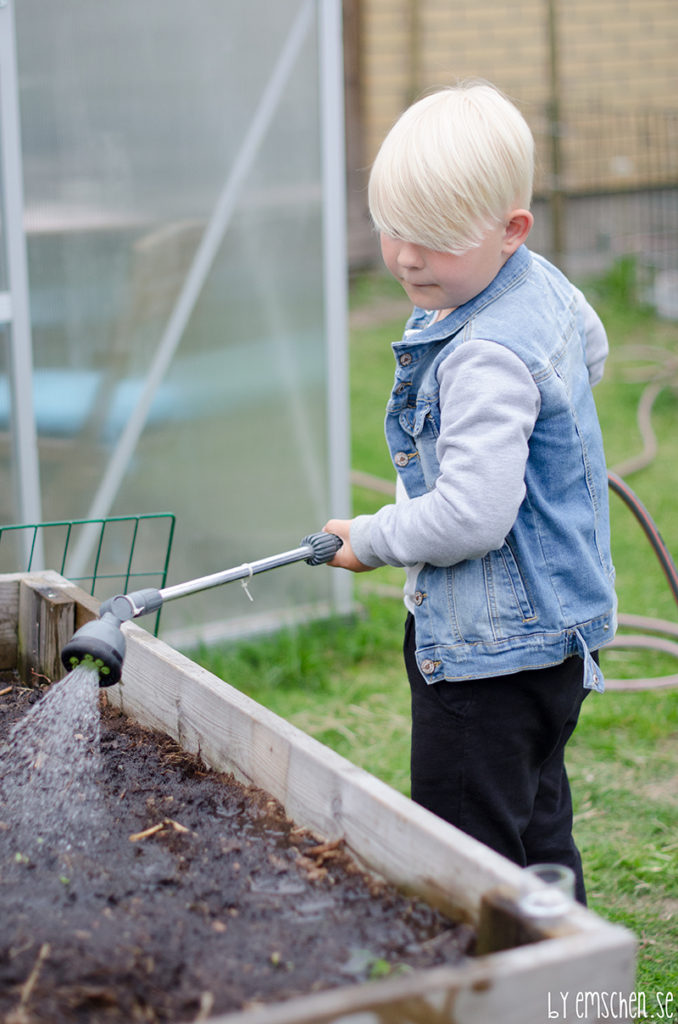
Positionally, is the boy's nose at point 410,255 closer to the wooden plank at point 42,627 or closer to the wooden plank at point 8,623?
the wooden plank at point 42,627

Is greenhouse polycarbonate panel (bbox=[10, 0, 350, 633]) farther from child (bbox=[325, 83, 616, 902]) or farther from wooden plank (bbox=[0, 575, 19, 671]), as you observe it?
child (bbox=[325, 83, 616, 902])

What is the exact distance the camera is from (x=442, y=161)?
1621 mm

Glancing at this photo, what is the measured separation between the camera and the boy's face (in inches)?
66.1

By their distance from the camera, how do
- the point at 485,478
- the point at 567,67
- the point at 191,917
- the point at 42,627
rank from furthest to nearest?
the point at 567,67, the point at 42,627, the point at 485,478, the point at 191,917

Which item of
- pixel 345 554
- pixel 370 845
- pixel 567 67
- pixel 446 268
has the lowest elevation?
pixel 370 845

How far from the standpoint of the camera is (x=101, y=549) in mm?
3607

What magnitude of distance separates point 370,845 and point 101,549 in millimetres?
2395

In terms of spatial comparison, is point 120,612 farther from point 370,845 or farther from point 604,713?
point 604,713

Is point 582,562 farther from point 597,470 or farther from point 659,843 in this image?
point 659,843

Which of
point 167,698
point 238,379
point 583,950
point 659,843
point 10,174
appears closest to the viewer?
point 583,950

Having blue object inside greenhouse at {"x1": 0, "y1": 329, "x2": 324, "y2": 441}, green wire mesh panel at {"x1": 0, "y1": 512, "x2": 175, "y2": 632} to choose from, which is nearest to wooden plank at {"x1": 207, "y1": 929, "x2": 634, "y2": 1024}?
green wire mesh panel at {"x1": 0, "y1": 512, "x2": 175, "y2": 632}

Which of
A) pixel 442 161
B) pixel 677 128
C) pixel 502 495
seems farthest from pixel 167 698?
pixel 677 128

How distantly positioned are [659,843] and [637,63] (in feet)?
30.5

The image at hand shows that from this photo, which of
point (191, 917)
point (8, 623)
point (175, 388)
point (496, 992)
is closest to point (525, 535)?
point (191, 917)
